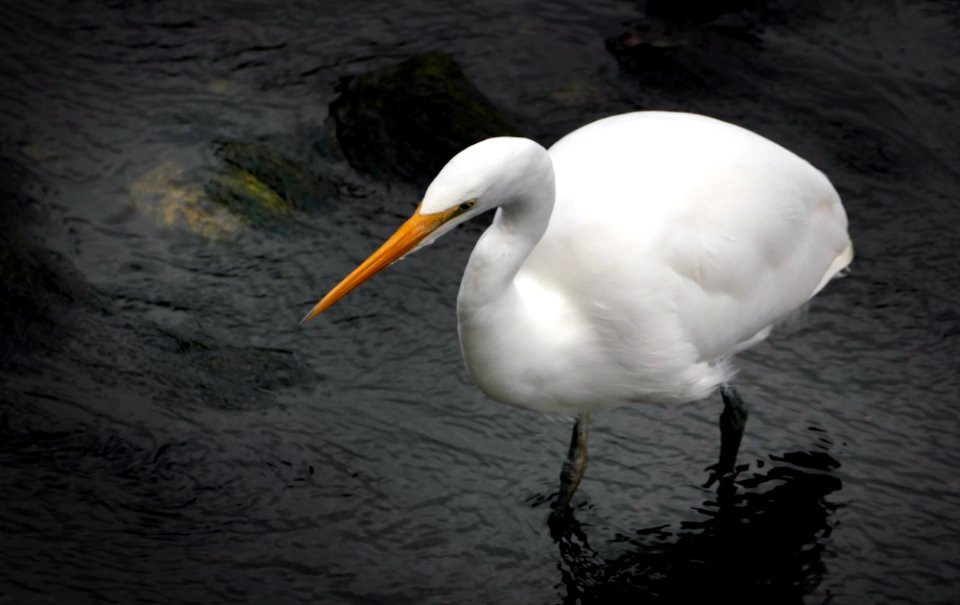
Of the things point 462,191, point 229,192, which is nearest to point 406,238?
point 462,191

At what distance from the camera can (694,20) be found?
6004 mm

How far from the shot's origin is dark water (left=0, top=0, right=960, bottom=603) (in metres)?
3.64

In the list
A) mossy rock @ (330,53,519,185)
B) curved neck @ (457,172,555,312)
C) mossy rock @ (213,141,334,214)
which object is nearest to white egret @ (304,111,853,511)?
curved neck @ (457,172,555,312)

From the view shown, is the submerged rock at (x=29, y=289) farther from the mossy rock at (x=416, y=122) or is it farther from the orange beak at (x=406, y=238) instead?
the orange beak at (x=406, y=238)

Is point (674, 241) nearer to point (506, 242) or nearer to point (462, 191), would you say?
point (506, 242)

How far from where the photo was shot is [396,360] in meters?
4.36

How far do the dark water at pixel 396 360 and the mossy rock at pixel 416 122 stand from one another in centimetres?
11

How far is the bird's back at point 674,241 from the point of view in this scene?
345cm

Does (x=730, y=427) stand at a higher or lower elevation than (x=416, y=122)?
lower

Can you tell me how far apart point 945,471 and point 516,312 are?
64.7 inches

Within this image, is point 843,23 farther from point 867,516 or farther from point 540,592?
point 540,592

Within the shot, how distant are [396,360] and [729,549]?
4.24 ft

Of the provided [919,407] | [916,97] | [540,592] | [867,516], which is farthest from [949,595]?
[916,97]

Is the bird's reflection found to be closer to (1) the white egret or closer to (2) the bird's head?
(1) the white egret
